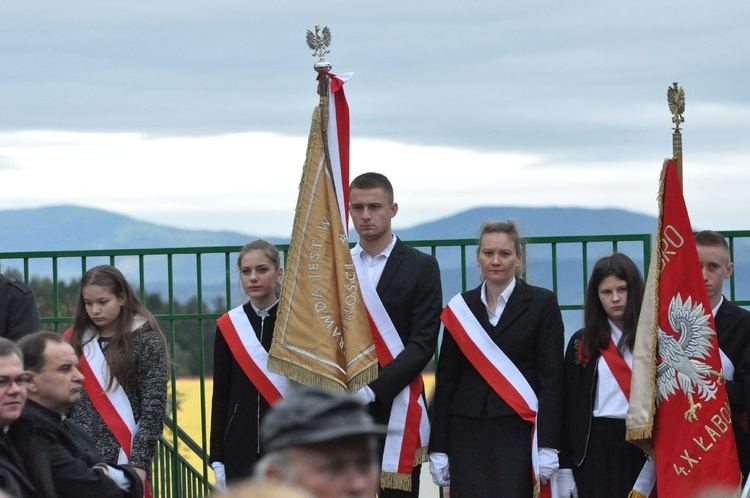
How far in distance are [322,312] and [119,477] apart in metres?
1.56

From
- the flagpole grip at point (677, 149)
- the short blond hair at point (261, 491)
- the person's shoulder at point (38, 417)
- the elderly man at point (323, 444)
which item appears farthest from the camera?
the flagpole grip at point (677, 149)

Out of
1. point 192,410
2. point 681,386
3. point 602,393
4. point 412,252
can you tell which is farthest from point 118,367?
point 681,386

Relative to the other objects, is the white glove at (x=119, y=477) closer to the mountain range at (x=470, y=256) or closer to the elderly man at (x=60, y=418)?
the elderly man at (x=60, y=418)

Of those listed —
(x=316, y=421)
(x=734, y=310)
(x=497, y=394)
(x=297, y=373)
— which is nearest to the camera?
(x=316, y=421)

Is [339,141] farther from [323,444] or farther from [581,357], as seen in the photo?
[323,444]

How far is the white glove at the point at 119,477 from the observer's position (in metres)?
5.52

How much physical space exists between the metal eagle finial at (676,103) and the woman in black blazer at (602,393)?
816mm

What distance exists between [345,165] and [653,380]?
6.59 feet

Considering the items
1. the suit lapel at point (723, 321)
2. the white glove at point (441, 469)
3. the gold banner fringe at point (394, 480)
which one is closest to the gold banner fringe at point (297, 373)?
the gold banner fringe at point (394, 480)

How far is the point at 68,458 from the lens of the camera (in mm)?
5086

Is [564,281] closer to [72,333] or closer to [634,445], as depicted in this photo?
[634,445]

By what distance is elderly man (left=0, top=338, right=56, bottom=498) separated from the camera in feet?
15.6

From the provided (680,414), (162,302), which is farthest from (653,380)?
(162,302)

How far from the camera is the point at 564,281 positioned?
7453 mm
